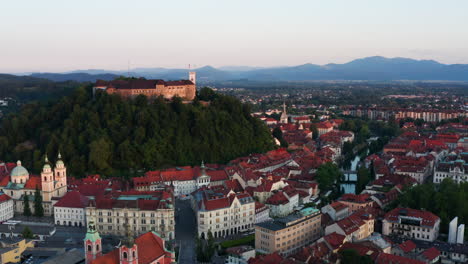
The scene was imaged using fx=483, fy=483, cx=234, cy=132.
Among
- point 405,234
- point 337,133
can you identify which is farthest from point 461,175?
point 337,133

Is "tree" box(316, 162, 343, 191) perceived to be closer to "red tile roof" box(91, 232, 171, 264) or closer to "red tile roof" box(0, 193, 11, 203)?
"red tile roof" box(91, 232, 171, 264)

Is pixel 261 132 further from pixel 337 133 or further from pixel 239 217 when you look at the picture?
pixel 239 217

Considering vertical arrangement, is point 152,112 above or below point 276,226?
above

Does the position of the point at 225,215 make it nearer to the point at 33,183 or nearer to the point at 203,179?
the point at 203,179

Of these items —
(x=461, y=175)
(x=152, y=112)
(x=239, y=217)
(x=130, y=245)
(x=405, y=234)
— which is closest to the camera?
(x=130, y=245)

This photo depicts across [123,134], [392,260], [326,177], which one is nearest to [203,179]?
[326,177]

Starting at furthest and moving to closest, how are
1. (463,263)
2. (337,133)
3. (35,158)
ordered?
1. (337,133)
2. (35,158)
3. (463,263)
